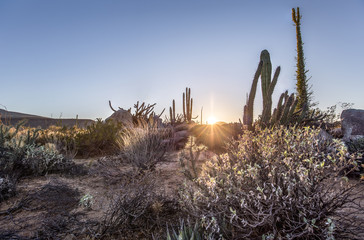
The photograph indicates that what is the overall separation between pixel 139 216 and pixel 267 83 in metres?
7.13

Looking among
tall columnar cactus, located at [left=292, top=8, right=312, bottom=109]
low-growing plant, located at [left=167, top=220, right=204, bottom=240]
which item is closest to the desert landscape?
low-growing plant, located at [left=167, top=220, right=204, bottom=240]

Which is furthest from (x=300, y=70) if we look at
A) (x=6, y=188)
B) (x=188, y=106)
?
(x=6, y=188)

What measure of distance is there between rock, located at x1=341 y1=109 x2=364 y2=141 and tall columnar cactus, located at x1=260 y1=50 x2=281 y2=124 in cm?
238

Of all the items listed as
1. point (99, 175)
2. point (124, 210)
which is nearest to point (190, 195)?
point (124, 210)

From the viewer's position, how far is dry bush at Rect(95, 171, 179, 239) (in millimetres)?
2834

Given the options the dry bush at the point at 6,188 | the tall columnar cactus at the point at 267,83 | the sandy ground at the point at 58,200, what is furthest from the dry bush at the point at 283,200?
the tall columnar cactus at the point at 267,83

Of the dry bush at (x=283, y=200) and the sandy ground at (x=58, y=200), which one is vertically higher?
the dry bush at (x=283, y=200)

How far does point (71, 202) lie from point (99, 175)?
1.60 metres

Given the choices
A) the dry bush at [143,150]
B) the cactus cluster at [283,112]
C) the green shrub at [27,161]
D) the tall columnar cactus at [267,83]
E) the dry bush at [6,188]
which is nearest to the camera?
the dry bush at [6,188]

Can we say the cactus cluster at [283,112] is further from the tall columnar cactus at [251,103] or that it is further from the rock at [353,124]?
the rock at [353,124]

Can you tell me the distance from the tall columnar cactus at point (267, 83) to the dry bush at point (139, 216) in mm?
5535

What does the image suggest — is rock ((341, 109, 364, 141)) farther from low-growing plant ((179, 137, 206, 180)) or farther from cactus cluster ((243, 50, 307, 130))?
low-growing plant ((179, 137, 206, 180))

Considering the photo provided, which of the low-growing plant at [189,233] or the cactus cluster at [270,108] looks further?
the cactus cluster at [270,108]

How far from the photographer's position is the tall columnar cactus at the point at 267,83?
7.96 m
